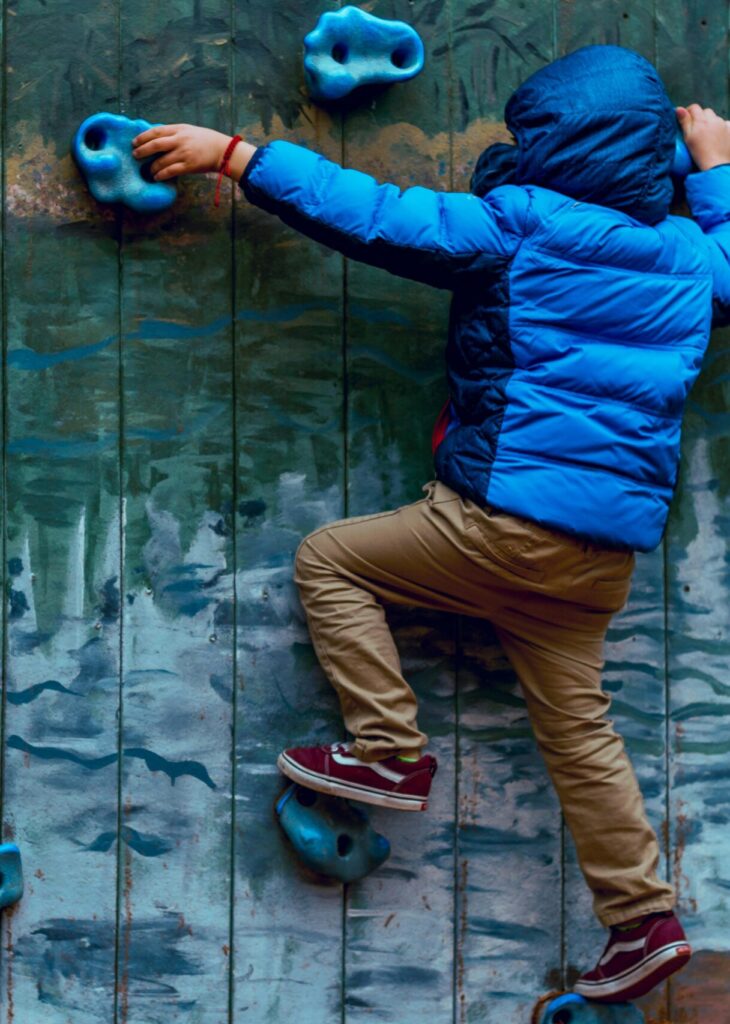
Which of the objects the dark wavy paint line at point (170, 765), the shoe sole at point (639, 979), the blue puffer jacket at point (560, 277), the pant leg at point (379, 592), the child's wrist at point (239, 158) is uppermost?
the child's wrist at point (239, 158)

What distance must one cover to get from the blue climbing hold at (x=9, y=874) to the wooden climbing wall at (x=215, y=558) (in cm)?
3

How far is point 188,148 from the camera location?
213 cm

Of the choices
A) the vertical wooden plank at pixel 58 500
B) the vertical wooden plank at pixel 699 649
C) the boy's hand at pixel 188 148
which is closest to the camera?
the boy's hand at pixel 188 148

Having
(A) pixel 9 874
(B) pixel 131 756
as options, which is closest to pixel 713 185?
(B) pixel 131 756

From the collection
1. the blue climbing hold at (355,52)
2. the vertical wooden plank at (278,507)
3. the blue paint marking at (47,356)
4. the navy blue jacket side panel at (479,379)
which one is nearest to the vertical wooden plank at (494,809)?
the blue climbing hold at (355,52)

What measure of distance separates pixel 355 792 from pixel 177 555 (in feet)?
1.50

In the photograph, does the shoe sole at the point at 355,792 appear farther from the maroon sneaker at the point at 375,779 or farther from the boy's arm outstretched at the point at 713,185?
the boy's arm outstretched at the point at 713,185

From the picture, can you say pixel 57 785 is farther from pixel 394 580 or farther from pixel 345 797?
pixel 394 580

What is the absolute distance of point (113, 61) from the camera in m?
2.24

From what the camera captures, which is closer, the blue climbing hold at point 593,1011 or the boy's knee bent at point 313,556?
the boy's knee bent at point 313,556

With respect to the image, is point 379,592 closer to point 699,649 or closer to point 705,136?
point 699,649

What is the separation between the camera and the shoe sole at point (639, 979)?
82.5 inches

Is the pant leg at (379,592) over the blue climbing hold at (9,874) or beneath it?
over

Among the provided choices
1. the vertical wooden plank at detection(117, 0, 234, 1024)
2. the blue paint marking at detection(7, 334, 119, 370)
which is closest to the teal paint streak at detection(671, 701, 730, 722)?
the vertical wooden plank at detection(117, 0, 234, 1024)
